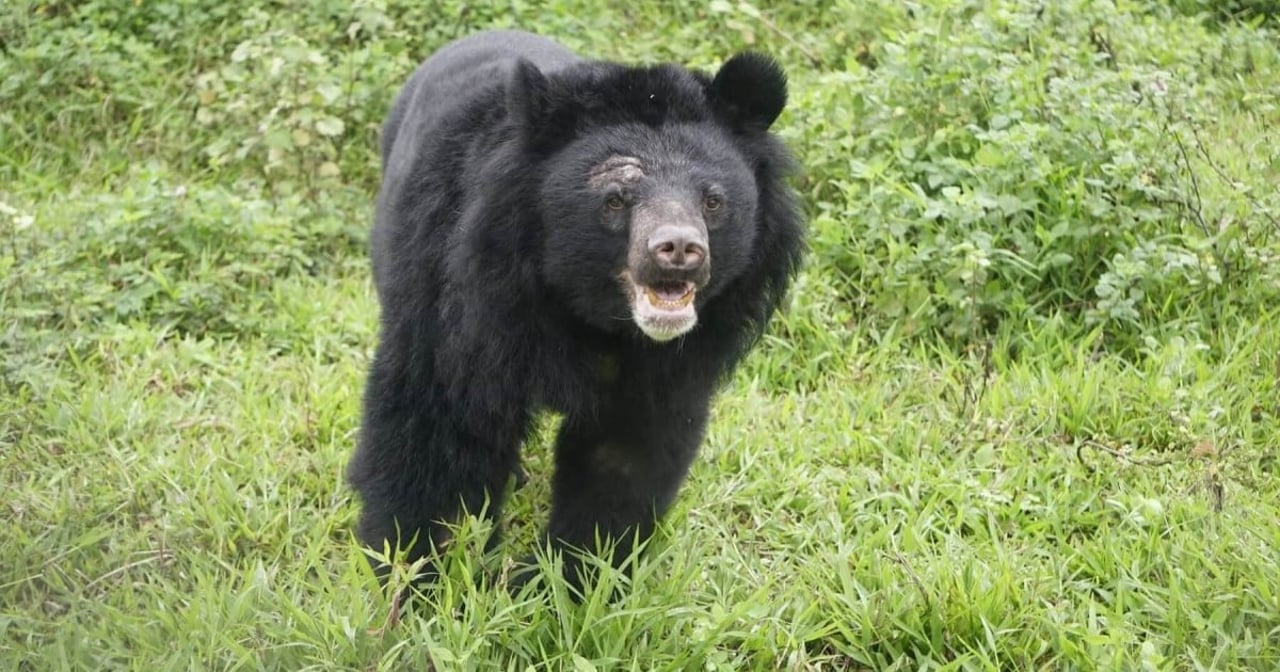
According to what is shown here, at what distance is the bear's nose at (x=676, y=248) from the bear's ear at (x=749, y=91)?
54 cm

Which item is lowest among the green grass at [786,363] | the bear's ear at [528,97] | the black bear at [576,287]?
the green grass at [786,363]

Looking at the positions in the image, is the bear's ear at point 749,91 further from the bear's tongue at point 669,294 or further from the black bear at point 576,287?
the bear's tongue at point 669,294

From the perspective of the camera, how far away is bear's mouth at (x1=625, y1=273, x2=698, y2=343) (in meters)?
3.28

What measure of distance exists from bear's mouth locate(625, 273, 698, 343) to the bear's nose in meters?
0.07

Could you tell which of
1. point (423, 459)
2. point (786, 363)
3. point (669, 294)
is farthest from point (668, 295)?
point (786, 363)

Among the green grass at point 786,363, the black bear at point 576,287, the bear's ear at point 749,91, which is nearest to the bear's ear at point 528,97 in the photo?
the black bear at point 576,287

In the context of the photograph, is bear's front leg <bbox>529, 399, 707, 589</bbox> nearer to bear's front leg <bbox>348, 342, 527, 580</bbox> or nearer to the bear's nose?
bear's front leg <bbox>348, 342, 527, 580</bbox>

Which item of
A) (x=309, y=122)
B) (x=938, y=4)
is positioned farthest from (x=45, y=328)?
(x=938, y=4)

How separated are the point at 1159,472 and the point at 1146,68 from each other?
2398mm

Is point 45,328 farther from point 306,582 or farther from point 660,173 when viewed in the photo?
point 660,173

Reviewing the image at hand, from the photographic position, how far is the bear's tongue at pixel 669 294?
331 cm

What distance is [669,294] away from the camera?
333 centimetres

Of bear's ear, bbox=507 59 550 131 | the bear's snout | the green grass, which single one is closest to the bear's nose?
the bear's snout

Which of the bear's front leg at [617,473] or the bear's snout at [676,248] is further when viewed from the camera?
the bear's front leg at [617,473]
